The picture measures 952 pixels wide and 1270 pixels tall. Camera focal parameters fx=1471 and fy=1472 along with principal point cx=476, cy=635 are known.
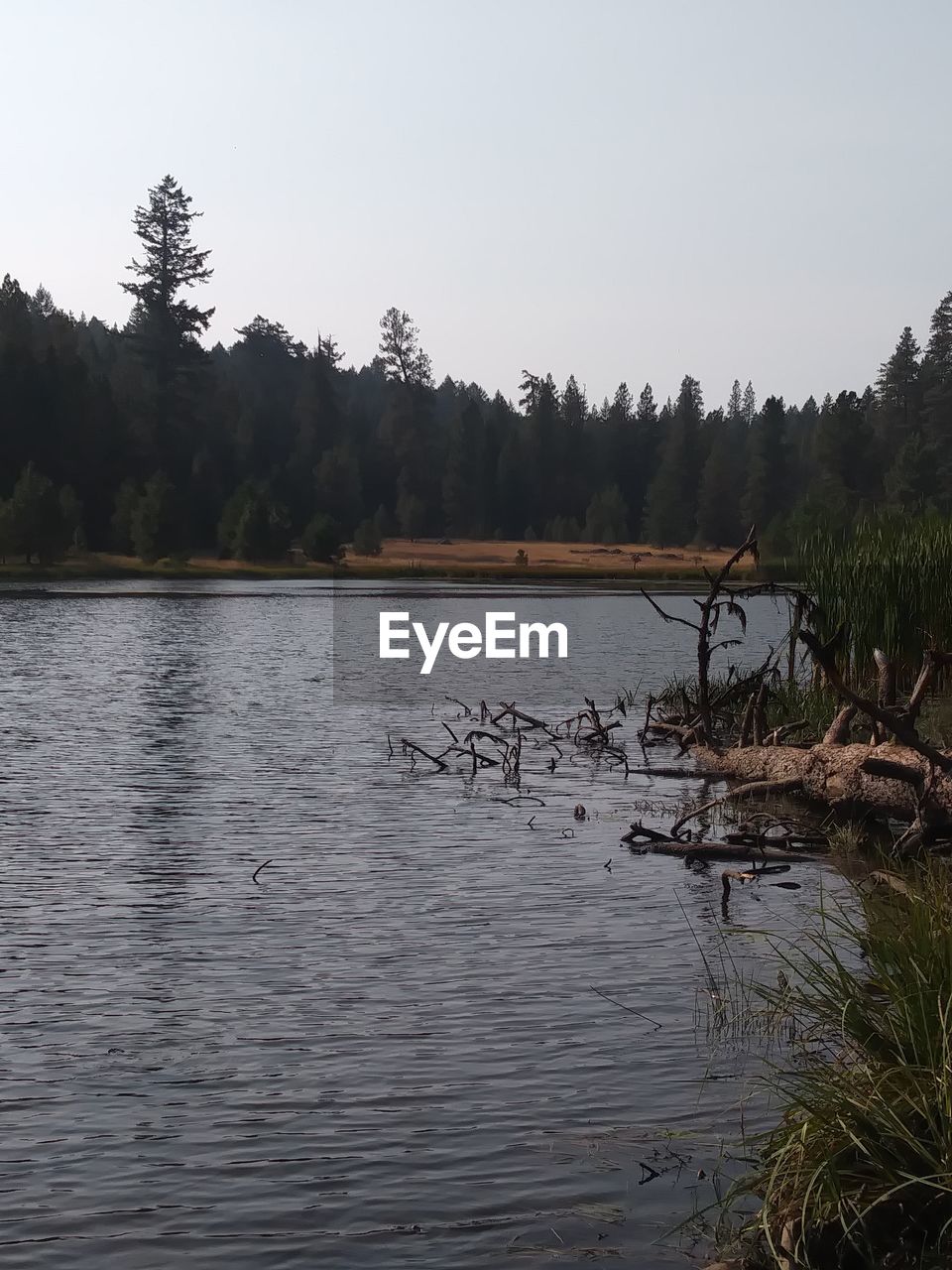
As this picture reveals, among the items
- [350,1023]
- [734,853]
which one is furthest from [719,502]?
[350,1023]

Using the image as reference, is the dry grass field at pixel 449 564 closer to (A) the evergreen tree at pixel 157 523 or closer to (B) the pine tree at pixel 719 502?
(A) the evergreen tree at pixel 157 523

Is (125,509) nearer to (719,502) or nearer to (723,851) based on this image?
(719,502)

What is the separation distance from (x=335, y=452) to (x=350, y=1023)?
141 metres

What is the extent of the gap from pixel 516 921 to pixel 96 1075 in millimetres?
5039

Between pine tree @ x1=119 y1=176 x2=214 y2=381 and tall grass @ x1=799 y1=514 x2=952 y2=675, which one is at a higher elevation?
pine tree @ x1=119 y1=176 x2=214 y2=381

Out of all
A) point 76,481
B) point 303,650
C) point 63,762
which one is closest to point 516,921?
point 63,762

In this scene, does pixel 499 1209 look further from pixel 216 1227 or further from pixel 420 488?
pixel 420 488

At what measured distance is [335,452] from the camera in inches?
5856

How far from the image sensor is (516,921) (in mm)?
13469

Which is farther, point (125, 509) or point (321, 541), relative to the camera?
point (321, 541)

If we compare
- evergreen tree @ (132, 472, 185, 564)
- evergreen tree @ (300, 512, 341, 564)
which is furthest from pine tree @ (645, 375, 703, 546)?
evergreen tree @ (132, 472, 185, 564)

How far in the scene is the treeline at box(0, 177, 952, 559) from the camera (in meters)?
120

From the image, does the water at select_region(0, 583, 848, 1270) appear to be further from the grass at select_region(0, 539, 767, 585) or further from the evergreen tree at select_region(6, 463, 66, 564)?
the grass at select_region(0, 539, 767, 585)

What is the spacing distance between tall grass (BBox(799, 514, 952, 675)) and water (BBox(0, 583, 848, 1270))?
11.8 feet
